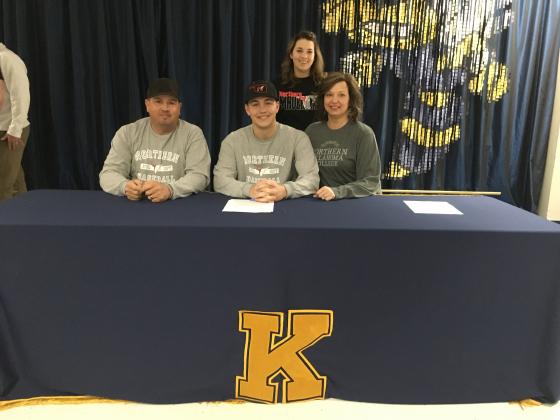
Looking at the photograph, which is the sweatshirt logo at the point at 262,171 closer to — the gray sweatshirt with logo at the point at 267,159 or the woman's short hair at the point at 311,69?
the gray sweatshirt with logo at the point at 267,159

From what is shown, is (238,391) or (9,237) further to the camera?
(238,391)

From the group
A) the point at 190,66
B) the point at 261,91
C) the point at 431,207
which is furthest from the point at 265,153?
the point at 190,66

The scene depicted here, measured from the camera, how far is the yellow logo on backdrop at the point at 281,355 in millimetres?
1231

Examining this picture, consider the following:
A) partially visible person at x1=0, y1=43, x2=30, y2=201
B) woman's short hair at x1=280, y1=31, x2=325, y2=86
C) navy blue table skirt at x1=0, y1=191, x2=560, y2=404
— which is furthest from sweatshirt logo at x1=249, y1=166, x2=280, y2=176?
partially visible person at x1=0, y1=43, x2=30, y2=201

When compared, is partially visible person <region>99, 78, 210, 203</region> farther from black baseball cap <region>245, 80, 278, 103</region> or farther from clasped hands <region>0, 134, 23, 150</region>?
clasped hands <region>0, 134, 23, 150</region>

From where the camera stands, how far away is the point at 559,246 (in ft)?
3.86

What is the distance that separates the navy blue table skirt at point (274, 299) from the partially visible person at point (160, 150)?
1.23 ft

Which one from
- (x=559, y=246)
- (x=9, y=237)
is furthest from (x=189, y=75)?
(x=559, y=246)

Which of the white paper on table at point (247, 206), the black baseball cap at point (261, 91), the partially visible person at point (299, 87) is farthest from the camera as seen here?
the partially visible person at point (299, 87)

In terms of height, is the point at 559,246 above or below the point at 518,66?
below

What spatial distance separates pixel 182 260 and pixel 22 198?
725 millimetres

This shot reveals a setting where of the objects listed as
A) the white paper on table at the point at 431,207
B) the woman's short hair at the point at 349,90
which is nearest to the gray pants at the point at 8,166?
the woman's short hair at the point at 349,90

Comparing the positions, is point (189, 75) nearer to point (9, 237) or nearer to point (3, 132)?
point (3, 132)

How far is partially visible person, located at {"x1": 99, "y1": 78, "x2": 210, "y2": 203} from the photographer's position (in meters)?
1.65
